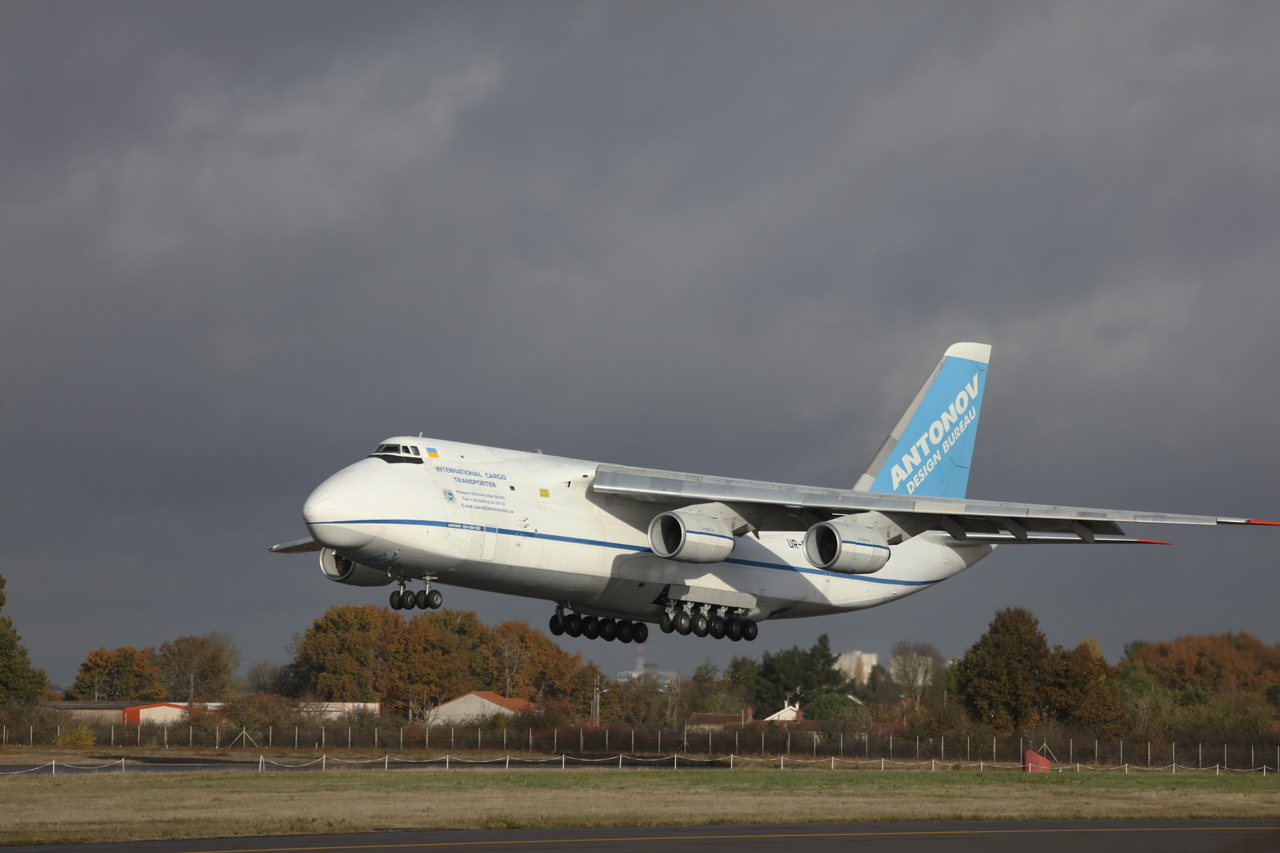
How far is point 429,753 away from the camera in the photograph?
42.5 metres

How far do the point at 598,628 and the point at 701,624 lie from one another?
231 cm

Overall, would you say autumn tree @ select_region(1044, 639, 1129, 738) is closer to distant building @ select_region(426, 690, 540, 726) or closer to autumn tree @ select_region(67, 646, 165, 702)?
distant building @ select_region(426, 690, 540, 726)

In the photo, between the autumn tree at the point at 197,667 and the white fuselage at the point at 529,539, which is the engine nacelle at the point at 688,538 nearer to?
the white fuselage at the point at 529,539

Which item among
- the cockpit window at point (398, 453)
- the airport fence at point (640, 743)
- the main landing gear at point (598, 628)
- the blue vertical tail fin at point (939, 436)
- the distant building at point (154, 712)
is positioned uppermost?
the blue vertical tail fin at point (939, 436)

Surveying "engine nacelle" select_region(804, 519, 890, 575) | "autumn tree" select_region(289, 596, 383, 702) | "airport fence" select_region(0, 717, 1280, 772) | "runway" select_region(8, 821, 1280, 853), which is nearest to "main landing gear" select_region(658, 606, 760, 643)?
"engine nacelle" select_region(804, 519, 890, 575)

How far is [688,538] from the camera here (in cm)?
2222

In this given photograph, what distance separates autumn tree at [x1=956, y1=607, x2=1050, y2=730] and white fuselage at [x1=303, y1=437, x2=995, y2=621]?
30252mm

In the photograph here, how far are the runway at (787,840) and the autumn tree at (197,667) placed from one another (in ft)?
165

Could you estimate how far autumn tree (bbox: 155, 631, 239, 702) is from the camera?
213ft

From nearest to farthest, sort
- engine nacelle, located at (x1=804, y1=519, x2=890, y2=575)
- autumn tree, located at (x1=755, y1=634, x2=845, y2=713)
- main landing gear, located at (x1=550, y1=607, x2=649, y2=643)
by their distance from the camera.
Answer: engine nacelle, located at (x1=804, y1=519, x2=890, y2=575)
main landing gear, located at (x1=550, y1=607, x2=649, y2=643)
autumn tree, located at (x1=755, y1=634, x2=845, y2=713)

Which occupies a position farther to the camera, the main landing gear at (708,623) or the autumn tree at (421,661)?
the autumn tree at (421,661)

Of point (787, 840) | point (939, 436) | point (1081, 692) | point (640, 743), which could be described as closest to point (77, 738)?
point (640, 743)

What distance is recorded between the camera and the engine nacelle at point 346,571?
23.3 m

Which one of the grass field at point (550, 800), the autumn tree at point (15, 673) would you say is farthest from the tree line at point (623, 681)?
the grass field at point (550, 800)
